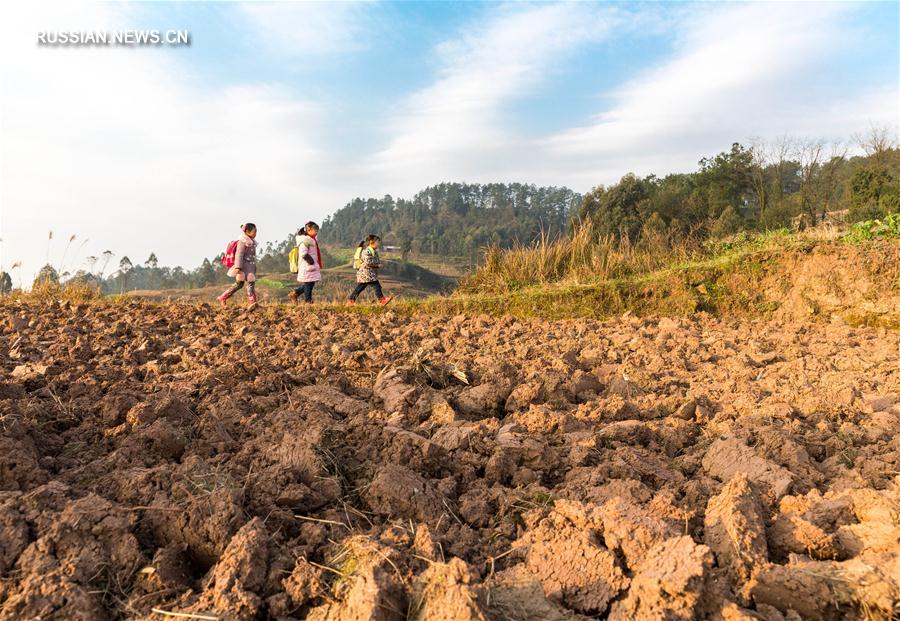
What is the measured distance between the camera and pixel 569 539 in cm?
216

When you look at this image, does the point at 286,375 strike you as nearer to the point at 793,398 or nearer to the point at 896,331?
the point at 793,398

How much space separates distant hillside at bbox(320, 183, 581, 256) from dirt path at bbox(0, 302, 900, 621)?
1856 inches

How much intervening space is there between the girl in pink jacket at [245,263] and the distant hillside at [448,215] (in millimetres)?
42071

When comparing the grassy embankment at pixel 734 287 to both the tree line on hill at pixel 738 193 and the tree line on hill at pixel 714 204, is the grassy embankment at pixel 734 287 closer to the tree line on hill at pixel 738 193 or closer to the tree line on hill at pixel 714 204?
the tree line on hill at pixel 714 204

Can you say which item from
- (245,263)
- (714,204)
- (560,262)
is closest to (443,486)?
(245,263)

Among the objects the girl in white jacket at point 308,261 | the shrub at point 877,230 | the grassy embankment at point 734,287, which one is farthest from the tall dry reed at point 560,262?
the girl in white jacket at point 308,261

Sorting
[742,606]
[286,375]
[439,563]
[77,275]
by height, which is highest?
[77,275]

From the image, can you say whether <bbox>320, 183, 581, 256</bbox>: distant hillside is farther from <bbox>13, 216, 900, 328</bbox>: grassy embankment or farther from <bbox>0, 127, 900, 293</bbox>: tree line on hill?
<bbox>13, 216, 900, 328</bbox>: grassy embankment

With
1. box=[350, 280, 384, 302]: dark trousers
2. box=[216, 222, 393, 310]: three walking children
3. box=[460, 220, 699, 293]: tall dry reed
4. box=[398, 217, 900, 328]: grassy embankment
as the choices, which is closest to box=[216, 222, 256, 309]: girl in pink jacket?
box=[216, 222, 393, 310]: three walking children

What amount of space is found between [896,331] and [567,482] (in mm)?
5524

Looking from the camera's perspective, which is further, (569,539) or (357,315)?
(357,315)

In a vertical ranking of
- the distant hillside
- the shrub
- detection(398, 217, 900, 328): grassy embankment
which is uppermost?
the distant hillside

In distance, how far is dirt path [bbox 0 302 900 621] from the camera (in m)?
1.88

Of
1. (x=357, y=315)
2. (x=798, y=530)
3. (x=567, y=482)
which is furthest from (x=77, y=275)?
(x=798, y=530)
